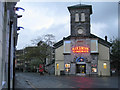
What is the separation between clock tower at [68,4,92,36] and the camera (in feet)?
146

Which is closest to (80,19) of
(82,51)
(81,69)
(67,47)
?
(67,47)

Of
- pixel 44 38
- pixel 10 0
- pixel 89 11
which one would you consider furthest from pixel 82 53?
pixel 10 0

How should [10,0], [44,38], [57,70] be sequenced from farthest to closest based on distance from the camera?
1. [44,38]
2. [57,70]
3. [10,0]

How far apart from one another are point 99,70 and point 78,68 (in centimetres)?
457

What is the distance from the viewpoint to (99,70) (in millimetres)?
41938

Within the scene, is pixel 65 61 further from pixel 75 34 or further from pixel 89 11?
pixel 89 11

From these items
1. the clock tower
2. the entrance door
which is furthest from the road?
the clock tower

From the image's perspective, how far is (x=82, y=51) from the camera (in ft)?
141

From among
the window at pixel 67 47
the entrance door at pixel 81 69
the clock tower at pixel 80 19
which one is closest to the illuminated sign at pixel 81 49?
the window at pixel 67 47

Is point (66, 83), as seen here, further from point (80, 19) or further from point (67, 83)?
point (80, 19)

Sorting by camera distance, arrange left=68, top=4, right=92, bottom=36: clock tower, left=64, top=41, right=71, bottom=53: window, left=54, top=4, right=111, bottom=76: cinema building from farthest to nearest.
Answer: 1. left=68, top=4, right=92, bottom=36: clock tower
2. left=64, top=41, right=71, bottom=53: window
3. left=54, top=4, right=111, bottom=76: cinema building

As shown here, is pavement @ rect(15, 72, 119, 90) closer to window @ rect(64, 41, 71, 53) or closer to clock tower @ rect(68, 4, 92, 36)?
window @ rect(64, 41, 71, 53)

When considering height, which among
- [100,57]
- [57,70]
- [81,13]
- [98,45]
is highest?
[81,13]

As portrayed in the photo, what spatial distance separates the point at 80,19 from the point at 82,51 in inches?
296
